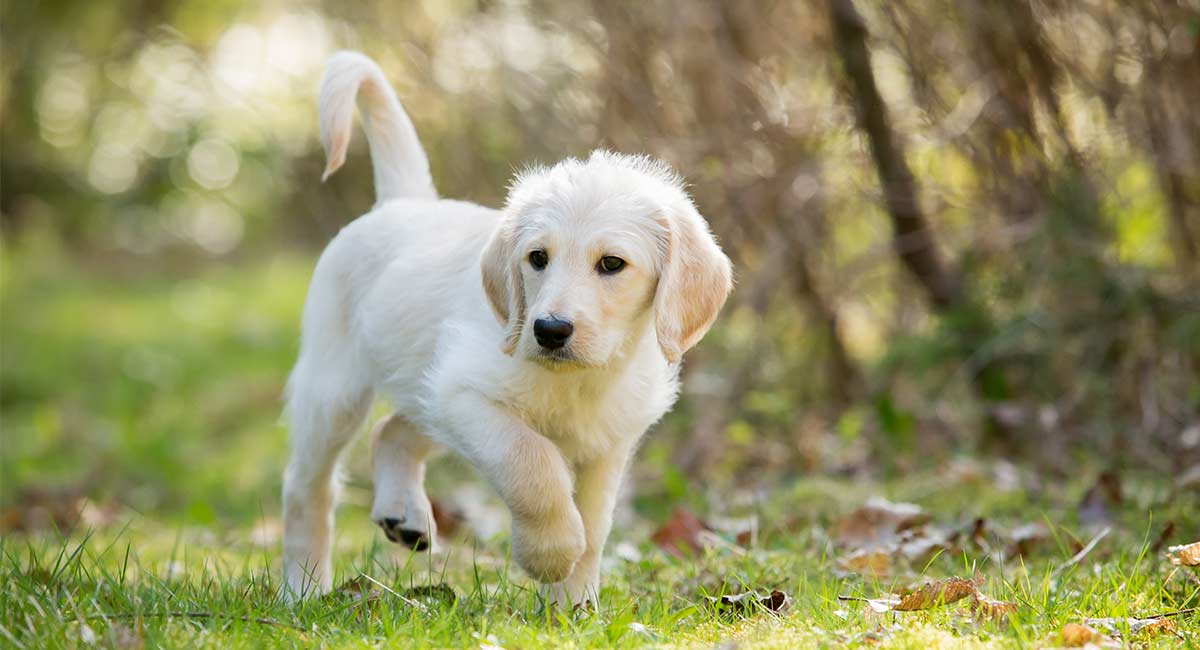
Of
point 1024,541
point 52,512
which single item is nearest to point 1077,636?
point 1024,541

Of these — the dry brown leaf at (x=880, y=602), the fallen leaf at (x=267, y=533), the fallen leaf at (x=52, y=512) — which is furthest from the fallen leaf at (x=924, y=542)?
the fallen leaf at (x=52, y=512)

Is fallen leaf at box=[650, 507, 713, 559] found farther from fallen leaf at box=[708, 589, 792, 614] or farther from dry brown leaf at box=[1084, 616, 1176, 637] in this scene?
dry brown leaf at box=[1084, 616, 1176, 637]

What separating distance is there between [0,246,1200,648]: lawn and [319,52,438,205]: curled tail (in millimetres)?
1257

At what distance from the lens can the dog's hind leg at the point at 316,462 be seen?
13.2 ft

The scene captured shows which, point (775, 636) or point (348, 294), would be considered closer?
point (775, 636)

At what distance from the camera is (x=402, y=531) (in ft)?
12.3

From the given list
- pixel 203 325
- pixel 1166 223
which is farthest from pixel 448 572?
pixel 203 325

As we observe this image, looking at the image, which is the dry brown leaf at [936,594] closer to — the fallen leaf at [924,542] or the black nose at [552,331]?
the fallen leaf at [924,542]

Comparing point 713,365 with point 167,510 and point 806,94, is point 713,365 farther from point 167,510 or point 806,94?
point 167,510

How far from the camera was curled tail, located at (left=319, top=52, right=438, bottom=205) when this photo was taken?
3947 millimetres

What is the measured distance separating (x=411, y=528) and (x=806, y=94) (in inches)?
129

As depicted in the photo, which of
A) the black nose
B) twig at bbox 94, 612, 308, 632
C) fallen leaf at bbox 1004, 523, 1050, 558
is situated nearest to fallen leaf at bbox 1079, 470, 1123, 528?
fallen leaf at bbox 1004, 523, 1050, 558

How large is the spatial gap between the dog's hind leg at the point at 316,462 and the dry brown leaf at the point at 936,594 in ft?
6.20

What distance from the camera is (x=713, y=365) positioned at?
645 cm
